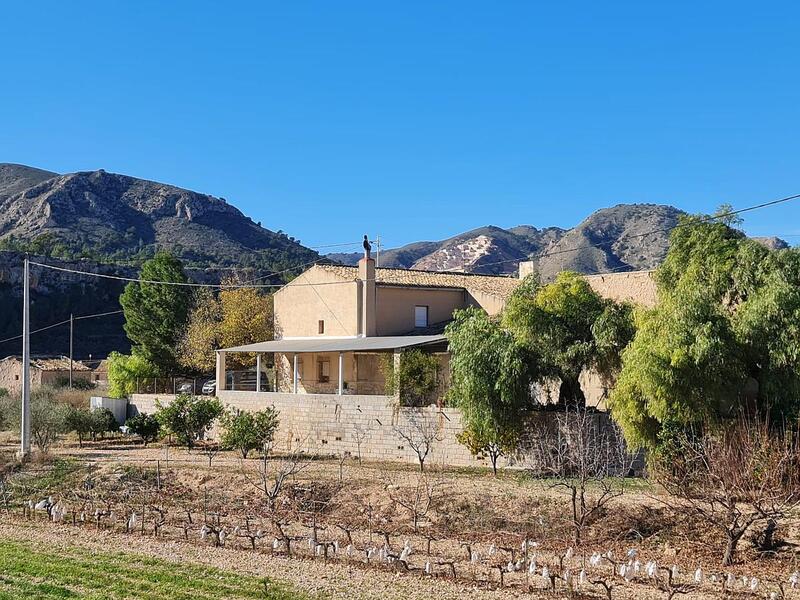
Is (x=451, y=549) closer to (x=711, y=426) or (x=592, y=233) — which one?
(x=711, y=426)

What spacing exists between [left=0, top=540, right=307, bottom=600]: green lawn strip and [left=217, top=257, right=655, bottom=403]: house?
18499 millimetres

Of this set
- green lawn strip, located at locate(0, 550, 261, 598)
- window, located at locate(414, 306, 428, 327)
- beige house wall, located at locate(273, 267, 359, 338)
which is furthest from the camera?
window, located at locate(414, 306, 428, 327)

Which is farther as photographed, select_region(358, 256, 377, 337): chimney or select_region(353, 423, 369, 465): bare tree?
select_region(358, 256, 377, 337): chimney

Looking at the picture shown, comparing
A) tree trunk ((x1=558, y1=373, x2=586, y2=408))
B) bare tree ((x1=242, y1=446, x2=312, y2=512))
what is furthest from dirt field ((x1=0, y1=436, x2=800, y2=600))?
tree trunk ((x1=558, y1=373, x2=586, y2=408))

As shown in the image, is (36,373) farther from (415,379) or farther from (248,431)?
(415,379)

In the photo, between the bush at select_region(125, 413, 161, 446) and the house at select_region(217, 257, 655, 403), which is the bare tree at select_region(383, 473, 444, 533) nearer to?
the house at select_region(217, 257, 655, 403)

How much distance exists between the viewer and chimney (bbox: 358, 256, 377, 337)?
38344 mm

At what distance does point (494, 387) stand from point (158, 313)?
3343cm

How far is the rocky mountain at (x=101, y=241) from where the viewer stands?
79688 mm

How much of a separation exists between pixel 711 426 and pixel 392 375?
11912mm

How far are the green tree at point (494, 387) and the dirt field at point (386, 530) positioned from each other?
1081 mm

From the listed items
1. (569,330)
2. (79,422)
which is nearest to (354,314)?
(79,422)

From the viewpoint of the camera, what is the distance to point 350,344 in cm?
3569

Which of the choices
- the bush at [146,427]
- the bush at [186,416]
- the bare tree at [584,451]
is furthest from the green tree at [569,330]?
the bush at [146,427]
